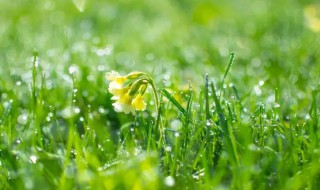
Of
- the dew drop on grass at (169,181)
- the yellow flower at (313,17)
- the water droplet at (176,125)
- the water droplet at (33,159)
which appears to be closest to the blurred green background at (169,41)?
the yellow flower at (313,17)

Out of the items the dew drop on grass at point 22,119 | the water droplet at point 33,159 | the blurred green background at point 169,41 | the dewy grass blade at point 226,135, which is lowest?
the dewy grass blade at point 226,135

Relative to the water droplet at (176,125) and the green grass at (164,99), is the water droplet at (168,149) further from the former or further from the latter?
the water droplet at (176,125)

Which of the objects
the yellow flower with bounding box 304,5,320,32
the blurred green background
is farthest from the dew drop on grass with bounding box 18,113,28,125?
the yellow flower with bounding box 304,5,320,32

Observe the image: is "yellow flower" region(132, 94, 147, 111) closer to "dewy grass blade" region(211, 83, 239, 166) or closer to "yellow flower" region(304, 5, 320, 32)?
"dewy grass blade" region(211, 83, 239, 166)

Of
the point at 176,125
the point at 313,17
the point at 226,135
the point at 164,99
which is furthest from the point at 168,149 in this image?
the point at 313,17

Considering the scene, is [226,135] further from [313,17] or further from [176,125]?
[313,17]

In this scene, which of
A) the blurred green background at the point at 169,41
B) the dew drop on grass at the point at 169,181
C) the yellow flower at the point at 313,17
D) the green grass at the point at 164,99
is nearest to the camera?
the dew drop on grass at the point at 169,181

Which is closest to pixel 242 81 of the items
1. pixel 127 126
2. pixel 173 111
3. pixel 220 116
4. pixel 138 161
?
pixel 173 111

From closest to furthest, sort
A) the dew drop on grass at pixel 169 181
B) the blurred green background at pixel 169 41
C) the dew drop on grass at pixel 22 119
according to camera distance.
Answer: the dew drop on grass at pixel 169 181 → the dew drop on grass at pixel 22 119 → the blurred green background at pixel 169 41

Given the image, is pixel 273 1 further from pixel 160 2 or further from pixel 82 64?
pixel 82 64
